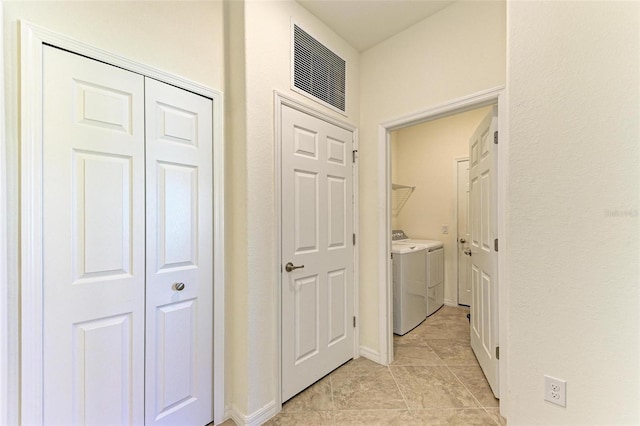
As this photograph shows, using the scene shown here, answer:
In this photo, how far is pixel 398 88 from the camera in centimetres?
219

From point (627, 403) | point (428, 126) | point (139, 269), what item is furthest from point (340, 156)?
point (428, 126)

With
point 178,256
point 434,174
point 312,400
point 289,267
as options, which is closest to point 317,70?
point 289,267

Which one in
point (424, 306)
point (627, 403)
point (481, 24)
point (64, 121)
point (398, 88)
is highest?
point (481, 24)

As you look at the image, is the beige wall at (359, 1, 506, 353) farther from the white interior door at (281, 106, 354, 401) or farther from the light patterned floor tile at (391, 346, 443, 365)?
the light patterned floor tile at (391, 346, 443, 365)

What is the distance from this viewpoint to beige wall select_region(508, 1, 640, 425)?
0.99m

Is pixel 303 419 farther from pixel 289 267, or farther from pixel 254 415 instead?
pixel 289 267

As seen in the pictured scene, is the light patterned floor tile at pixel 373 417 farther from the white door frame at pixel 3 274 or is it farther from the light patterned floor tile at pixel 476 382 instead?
the white door frame at pixel 3 274

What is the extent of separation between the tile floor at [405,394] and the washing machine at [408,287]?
334 mm

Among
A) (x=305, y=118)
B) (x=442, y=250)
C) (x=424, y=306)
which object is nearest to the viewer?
(x=305, y=118)

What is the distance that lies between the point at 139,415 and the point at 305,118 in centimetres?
194

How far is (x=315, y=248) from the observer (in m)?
1.99

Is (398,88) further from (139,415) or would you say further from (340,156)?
(139,415)

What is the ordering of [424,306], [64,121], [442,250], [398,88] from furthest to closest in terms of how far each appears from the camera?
[442,250], [424,306], [398,88], [64,121]

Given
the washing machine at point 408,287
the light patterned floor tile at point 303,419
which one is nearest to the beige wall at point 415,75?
the washing machine at point 408,287
